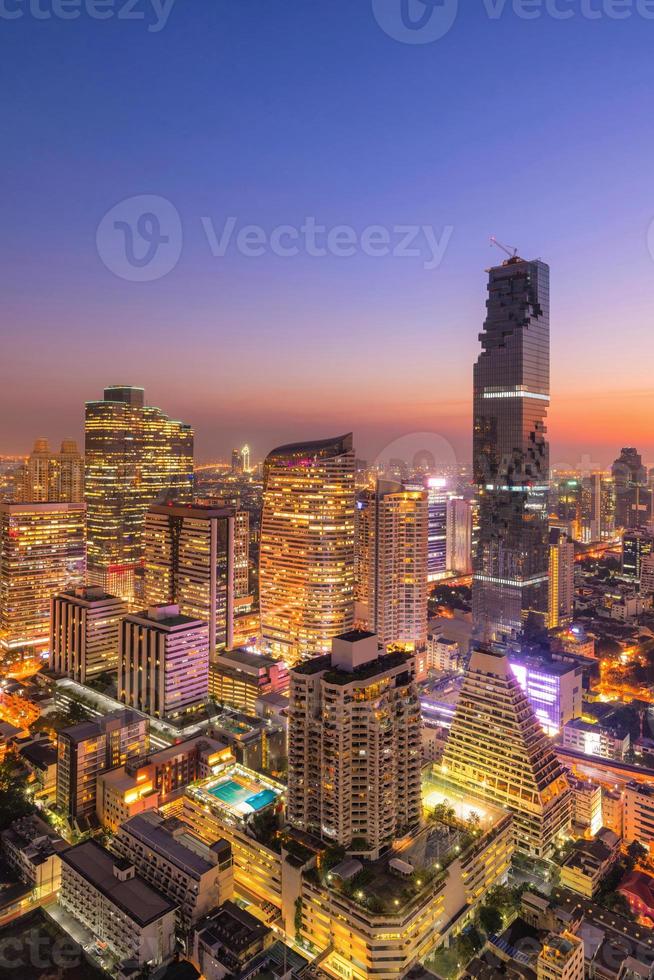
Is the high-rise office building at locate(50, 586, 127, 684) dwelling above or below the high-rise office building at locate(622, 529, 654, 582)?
below

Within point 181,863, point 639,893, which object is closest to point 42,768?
point 181,863

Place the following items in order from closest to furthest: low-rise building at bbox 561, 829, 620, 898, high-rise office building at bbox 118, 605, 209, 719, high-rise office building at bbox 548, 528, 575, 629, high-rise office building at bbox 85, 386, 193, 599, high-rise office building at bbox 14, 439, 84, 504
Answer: low-rise building at bbox 561, 829, 620, 898, high-rise office building at bbox 118, 605, 209, 719, high-rise office building at bbox 548, 528, 575, 629, high-rise office building at bbox 85, 386, 193, 599, high-rise office building at bbox 14, 439, 84, 504

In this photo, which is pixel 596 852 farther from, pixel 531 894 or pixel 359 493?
pixel 359 493

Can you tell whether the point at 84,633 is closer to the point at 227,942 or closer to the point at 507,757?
the point at 227,942

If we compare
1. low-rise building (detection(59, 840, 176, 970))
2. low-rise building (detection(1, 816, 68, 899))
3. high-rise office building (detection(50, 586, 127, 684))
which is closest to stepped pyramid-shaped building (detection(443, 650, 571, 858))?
low-rise building (detection(59, 840, 176, 970))

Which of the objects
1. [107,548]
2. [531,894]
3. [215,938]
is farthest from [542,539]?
[107,548]

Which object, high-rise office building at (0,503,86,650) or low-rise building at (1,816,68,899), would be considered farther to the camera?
high-rise office building at (0,503,86,650)

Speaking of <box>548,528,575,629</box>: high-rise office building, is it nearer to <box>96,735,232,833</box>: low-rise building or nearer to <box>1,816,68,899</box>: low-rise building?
<box>96,735,232,833</box>: low-rise building
